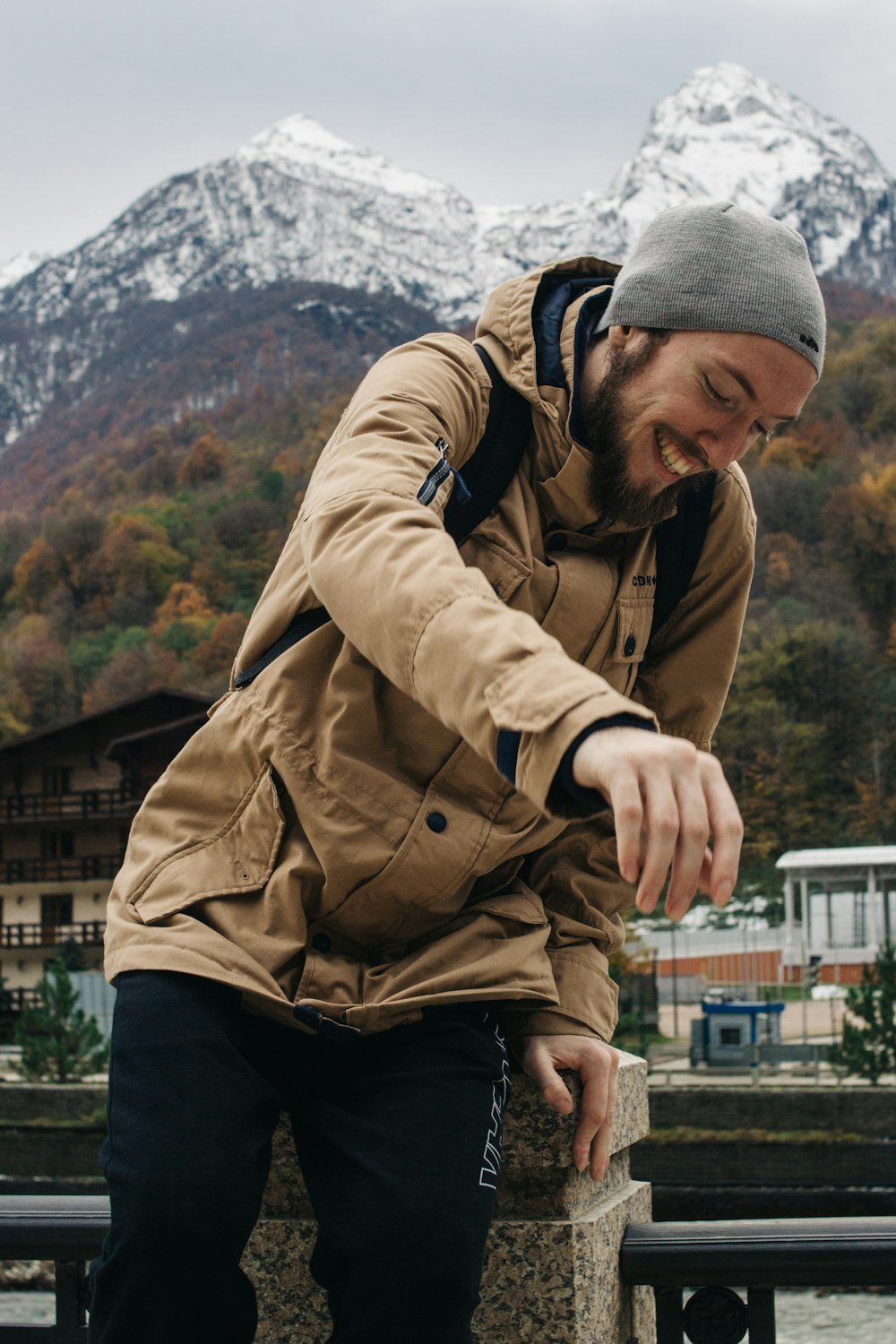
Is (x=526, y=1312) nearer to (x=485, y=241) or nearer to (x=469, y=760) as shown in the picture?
(x=469, y=760)

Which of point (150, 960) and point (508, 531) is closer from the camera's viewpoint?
point (150, 960)

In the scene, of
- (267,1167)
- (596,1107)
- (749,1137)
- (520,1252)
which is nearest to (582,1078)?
(596,1107)

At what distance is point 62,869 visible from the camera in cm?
4212

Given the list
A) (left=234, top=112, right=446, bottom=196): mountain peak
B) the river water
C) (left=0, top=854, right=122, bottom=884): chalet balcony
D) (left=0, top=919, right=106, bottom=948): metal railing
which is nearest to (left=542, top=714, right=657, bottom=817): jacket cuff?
the river water

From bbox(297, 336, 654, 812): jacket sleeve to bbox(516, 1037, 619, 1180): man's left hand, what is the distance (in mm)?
788

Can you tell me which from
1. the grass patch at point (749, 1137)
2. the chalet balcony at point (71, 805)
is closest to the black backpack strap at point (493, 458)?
the grass patch at point (749, 1137)

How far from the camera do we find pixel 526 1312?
7.20ft

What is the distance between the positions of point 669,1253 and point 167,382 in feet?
358

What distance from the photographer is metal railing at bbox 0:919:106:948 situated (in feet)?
132

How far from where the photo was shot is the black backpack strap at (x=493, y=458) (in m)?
2.11

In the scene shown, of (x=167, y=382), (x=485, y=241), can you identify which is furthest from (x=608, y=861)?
(x=485, y=241)

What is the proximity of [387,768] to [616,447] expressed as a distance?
57cm

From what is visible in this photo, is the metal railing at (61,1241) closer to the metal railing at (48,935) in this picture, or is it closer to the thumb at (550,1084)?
the thumb at (550,1084)

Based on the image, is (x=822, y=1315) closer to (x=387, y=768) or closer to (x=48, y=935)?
(x=387, y=768)
